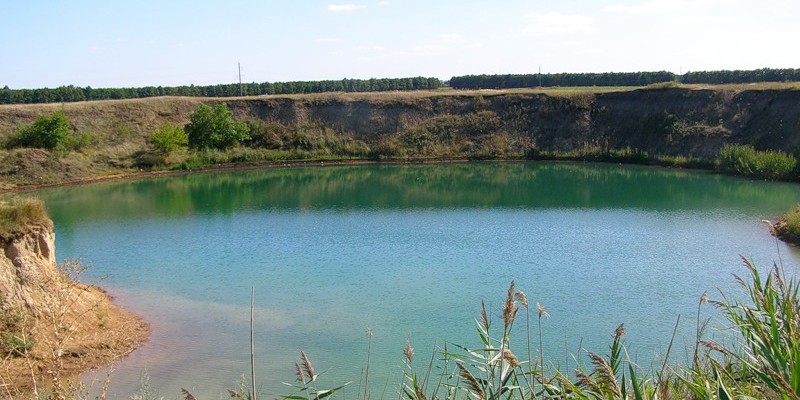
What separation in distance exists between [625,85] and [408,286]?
5486cm

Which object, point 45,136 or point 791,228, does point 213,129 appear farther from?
point 791,228

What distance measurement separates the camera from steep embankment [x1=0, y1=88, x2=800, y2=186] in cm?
4709

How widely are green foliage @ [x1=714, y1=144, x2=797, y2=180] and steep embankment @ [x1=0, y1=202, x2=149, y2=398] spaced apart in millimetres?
36075

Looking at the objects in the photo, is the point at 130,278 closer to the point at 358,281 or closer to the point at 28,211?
the point at 28,211

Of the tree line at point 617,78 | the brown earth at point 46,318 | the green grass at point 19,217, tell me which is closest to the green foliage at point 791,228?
the brown earth at point 46,318

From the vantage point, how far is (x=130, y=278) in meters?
21.0

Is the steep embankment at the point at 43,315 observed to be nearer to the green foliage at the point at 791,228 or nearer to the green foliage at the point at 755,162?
the green foliage at the point at 791,228

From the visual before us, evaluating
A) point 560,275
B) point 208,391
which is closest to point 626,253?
point 560,275

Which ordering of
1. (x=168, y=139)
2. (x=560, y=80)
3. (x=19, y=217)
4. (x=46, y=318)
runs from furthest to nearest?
(x=560, y=80) < (x=168, y=139) < (x=19, y=217) < (x=46, y=318)

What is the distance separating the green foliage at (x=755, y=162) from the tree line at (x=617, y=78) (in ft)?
63.2

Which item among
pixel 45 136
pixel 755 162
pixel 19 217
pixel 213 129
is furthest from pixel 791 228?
pixel 45 136

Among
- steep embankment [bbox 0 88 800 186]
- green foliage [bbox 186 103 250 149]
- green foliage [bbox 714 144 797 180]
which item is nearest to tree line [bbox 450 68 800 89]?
steep embankment [bbox 0 88 800 186]

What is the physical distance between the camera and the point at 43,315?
14492 mm

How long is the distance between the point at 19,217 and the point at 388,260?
11.0 m
